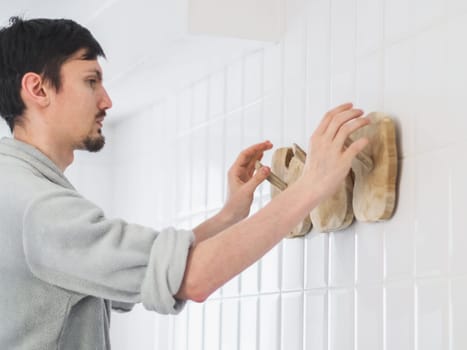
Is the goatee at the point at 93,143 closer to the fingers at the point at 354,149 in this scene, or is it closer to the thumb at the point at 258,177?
the thumb at the point at 258,177

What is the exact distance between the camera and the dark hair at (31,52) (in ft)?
4.94

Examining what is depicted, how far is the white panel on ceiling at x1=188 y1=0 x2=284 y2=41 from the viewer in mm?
1770

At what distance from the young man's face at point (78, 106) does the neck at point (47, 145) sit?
0.5 inches

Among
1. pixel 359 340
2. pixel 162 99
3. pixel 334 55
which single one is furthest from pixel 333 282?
pixel 162 99

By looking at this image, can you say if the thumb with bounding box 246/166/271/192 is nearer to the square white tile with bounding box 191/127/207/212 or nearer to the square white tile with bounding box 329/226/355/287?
the square white tile with bounding box 329/226/355/287

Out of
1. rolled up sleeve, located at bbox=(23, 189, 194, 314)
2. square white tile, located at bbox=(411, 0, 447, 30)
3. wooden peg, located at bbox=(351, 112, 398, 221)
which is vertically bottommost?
rolled up sleeve, located at bbox=(23, 189, 194, 314)

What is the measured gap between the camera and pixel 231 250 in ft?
4.23

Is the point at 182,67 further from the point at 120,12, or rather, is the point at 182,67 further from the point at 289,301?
the point at 289,301

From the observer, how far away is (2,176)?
139 centimetres

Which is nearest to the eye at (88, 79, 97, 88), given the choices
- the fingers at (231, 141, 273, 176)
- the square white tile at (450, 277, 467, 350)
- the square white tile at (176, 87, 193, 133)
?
the fingers at (231, 141, 273, 176)

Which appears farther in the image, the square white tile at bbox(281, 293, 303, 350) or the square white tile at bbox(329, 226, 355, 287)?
the square white tile at bbox(281, 293, 303, 350)

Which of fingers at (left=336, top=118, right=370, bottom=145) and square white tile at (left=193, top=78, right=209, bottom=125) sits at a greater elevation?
square white tile at (left=193, top=78, right=209, bottom=125)

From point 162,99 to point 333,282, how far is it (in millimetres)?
912

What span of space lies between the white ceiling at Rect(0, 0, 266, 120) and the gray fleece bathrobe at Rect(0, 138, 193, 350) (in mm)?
467
